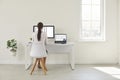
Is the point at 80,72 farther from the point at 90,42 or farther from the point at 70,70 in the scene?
the point at 90,42

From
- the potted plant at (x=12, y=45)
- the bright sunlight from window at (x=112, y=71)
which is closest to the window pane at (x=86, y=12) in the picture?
the bright sunlight from window at (x=112, y=71)

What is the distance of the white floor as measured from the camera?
5.10 m

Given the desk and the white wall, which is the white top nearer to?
the desk

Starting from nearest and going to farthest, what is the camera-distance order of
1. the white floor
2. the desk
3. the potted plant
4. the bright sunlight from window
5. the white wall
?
the white floor, the bright sunlight from window, the desk, the potted plant, the white wall

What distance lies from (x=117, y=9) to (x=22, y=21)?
2.95 m

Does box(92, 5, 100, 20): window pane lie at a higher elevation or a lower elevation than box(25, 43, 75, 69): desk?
higher

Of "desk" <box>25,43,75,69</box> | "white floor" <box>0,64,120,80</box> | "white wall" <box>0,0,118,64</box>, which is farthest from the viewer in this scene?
"white wall" <box>0,0,118,64</box>

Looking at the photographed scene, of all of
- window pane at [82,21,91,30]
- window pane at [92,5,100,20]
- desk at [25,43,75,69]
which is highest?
window pane at [92,5,100,20]

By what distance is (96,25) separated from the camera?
6.97 meters

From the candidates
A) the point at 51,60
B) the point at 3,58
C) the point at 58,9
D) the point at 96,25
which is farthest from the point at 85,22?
the point at 3,58

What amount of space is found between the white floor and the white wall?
448 millimetres

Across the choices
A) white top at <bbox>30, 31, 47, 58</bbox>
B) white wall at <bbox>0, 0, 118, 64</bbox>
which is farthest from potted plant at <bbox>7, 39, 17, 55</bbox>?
white top at <bbox>30, 31, 47, 58</bbox>

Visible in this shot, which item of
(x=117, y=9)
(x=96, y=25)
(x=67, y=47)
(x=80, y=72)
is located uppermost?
(x=117, y=9)

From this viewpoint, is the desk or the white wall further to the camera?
the white wall
